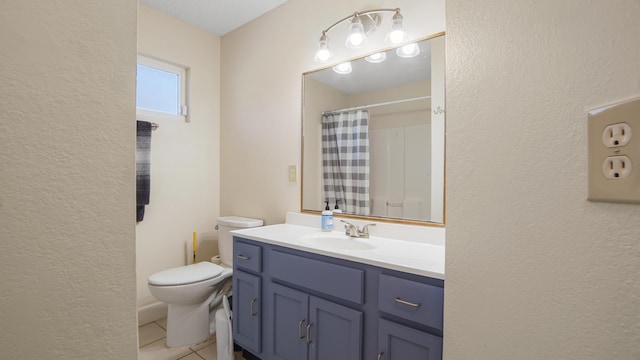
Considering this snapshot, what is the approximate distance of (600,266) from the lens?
424 millimetres

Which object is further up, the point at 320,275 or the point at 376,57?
the point at 376,57

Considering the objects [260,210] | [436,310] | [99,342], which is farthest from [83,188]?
[260,210]

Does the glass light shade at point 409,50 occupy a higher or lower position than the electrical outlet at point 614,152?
higher

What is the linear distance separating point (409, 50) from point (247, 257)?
152cm

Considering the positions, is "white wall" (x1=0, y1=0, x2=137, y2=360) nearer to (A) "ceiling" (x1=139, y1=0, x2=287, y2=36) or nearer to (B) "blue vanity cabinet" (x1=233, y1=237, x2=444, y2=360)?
(B) "blue vanity cabinet" (x1=233, y1=237, x2=444, y2=360)

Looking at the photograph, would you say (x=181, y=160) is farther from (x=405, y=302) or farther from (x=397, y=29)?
(x=405, y=302)

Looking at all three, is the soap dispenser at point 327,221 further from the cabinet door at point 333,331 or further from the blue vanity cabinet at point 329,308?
the cabinet door at point 333,331

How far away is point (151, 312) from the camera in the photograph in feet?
7.56

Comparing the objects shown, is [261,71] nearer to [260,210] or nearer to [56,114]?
[260,210]

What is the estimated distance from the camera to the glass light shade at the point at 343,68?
191 cm

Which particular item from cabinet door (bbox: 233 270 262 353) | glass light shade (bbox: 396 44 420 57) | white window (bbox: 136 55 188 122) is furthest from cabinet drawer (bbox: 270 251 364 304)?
white window (bbox: 136 55 188 122)

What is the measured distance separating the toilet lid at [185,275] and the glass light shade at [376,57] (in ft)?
5.81

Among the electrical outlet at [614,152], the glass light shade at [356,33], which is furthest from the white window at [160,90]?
the electrical outlet at [614,152]

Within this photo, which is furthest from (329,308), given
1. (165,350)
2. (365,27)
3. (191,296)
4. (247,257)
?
(365,27)
